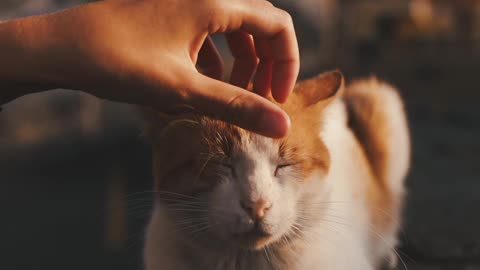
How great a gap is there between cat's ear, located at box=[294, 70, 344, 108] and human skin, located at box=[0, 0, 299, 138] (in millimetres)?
608

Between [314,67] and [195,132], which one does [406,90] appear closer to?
[314,67]

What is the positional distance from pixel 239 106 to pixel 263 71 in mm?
426

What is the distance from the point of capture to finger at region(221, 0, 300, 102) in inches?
58.2

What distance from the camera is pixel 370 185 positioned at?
2680 mm

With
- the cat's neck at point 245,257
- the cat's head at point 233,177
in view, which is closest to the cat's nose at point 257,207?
the cat's head at point 233,177

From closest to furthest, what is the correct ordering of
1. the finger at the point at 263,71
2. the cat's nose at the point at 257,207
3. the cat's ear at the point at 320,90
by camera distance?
the cat's nose at the point at 257,207 → the finger at the point at 263,71 → the cat's ear at the point at 320,90

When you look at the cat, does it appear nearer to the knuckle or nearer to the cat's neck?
the cat's neck

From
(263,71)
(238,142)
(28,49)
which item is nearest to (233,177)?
(238,142)

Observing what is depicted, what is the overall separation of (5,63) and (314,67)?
5744 millimetres

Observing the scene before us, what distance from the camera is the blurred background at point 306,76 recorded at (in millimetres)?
3263

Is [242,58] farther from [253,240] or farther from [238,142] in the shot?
[253,240]

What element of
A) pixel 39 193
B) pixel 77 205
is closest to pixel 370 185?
pixel 77 205

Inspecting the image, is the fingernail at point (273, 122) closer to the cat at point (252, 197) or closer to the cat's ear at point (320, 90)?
the cat at point (252, 197)

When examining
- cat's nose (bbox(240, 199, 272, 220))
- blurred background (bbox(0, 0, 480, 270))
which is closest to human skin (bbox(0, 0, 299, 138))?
cat's nose (bbox(240, 199, 272, 220))
